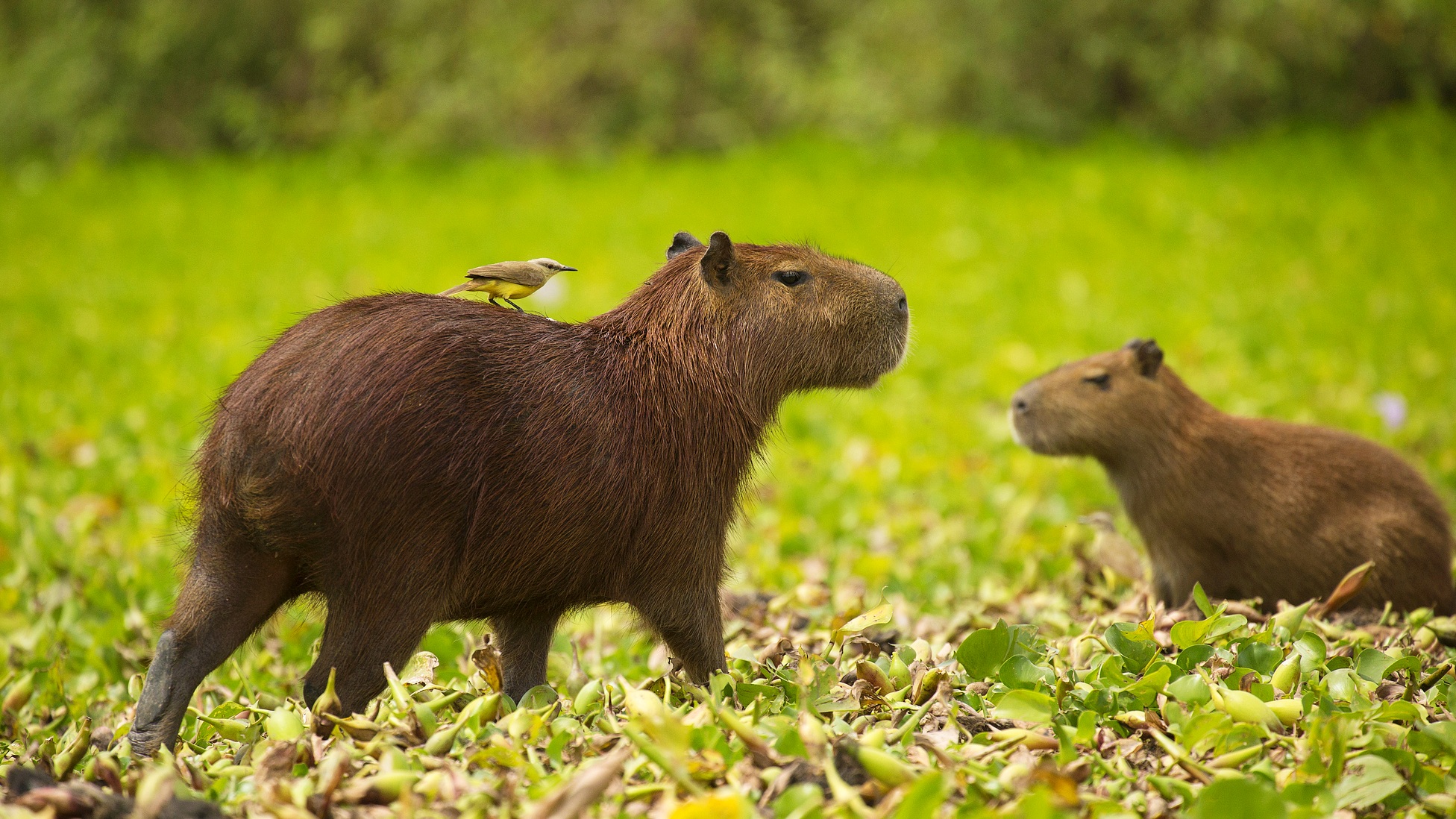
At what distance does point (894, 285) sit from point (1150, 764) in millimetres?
1265

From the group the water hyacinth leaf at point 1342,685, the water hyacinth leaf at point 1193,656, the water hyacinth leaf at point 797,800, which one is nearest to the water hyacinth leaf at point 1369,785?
the water hyacinth leaf at point 1342,685

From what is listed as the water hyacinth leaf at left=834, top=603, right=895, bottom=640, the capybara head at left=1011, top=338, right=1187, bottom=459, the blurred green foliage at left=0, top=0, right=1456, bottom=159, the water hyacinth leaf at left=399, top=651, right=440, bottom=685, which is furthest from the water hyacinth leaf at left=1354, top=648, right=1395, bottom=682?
the blurred green foliage at left=0, top=0, right=1456, bottom=159

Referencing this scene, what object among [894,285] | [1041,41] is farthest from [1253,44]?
[894,285]

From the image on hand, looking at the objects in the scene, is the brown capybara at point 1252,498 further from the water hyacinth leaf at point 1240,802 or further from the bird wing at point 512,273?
the bird wing at point 512,273

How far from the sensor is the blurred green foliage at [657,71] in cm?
1168

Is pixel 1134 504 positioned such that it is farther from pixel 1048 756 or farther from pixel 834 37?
pixel 834 37

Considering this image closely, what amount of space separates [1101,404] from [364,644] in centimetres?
242

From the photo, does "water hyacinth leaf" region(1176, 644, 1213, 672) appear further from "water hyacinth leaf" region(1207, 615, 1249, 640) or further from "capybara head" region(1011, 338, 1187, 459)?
"capybara head" region(1011, 338, 1187, 459)

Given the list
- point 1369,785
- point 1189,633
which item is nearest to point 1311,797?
point 1369,785

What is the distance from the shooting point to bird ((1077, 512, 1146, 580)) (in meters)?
4.04

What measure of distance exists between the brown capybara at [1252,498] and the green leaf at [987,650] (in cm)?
111

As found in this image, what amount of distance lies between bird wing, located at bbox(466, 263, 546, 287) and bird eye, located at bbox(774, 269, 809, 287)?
556 mm

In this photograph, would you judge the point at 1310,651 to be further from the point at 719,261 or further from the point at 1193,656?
the point at 719,261

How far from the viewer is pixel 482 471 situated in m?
2.61
